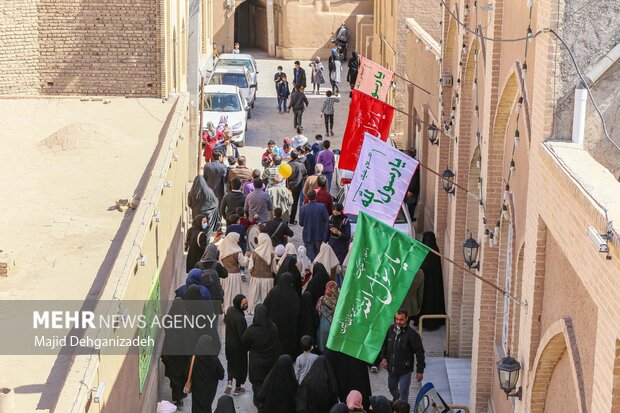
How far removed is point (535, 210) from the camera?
9414 mm

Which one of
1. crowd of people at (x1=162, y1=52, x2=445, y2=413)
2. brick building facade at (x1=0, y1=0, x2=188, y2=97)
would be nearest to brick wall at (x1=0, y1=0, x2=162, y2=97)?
brick building facade at (x1=0, y1=0, x2=188, y2=97)

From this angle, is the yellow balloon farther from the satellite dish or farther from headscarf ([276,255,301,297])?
headscarf ([276,255,301,297])

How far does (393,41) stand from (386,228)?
→ 17904 mm

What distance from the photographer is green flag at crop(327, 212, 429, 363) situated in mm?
9828

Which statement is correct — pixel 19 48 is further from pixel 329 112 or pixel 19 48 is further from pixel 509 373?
pixel 509 373

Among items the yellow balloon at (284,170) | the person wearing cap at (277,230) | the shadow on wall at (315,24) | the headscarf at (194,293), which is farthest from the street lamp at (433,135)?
the shadow on wall at (315,24)

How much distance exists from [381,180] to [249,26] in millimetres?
31645

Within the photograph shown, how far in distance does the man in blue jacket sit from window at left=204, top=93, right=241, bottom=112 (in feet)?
33.8

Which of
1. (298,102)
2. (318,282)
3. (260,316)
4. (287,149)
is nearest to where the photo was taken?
(260,316)

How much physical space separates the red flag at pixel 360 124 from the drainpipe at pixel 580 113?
309 inches

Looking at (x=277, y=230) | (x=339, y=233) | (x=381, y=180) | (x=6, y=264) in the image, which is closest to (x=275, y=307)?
(x=381, y=180)

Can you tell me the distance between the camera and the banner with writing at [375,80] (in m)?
18.5

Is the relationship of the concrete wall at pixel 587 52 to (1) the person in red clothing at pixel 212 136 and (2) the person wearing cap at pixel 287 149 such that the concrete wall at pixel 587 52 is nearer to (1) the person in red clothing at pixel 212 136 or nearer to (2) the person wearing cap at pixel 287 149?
(2) the person wearing cap at pixel 287 149

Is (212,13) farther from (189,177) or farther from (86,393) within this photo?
(86,393)
